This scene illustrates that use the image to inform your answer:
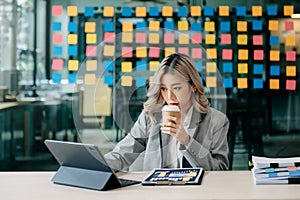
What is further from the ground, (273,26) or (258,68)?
(273,26)

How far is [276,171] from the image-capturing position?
1.66 m

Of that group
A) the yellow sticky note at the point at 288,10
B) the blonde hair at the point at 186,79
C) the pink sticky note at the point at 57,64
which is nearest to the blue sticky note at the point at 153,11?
the pink sticky note at the point at 57,64

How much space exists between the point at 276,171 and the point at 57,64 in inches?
96.2

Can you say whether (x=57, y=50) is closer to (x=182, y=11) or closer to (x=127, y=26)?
(x=127, y=26)

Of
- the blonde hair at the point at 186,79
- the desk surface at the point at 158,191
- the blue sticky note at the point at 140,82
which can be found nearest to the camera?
the desk surface at the point at 158,191

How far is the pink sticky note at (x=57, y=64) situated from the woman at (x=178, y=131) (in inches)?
60.5

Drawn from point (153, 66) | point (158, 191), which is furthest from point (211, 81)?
point (158, 191)

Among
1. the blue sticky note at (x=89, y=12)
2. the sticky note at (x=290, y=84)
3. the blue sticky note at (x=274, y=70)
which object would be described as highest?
the blue sticky note at (x=89, y=12)

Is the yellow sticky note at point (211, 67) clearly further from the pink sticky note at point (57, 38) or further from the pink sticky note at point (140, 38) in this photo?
the pink sticky note at point (57, 38)

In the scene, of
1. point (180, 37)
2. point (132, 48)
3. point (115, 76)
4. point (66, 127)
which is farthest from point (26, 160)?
point (180, 37)

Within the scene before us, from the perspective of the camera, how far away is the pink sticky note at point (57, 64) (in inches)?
146

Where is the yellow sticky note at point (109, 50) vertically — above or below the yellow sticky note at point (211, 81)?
above

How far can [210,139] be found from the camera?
2256mm

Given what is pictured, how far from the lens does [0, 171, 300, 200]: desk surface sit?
4.65 ft
